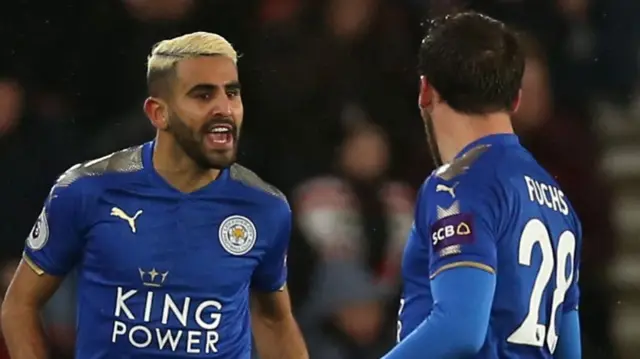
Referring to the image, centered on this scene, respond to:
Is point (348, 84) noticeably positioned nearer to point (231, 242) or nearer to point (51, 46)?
point (51, 46)

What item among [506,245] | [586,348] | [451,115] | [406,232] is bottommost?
[586,348]

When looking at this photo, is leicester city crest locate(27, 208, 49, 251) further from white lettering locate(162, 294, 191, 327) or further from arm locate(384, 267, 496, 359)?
arm locate(384, 267, 496, 359)

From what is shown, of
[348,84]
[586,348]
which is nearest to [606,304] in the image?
[586,348]

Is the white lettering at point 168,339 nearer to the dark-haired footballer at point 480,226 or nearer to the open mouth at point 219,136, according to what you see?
the open mouth at point 219,136

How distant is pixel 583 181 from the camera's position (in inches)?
242

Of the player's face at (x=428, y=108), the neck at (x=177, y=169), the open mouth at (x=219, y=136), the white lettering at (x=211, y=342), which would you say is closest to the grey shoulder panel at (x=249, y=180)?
the neck at (x=177, y=169)

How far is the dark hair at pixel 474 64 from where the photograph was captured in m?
2.86

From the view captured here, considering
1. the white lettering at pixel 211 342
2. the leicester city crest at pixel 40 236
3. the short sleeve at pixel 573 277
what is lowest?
the white lettering at pixel 211 342

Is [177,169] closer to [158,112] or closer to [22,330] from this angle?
[158,112]

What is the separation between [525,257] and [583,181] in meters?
3.39

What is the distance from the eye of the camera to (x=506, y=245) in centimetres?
281

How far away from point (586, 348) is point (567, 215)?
319 cm

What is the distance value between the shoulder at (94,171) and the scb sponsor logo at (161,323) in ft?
0.98

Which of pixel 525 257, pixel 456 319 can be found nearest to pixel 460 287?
pixel 456 319
